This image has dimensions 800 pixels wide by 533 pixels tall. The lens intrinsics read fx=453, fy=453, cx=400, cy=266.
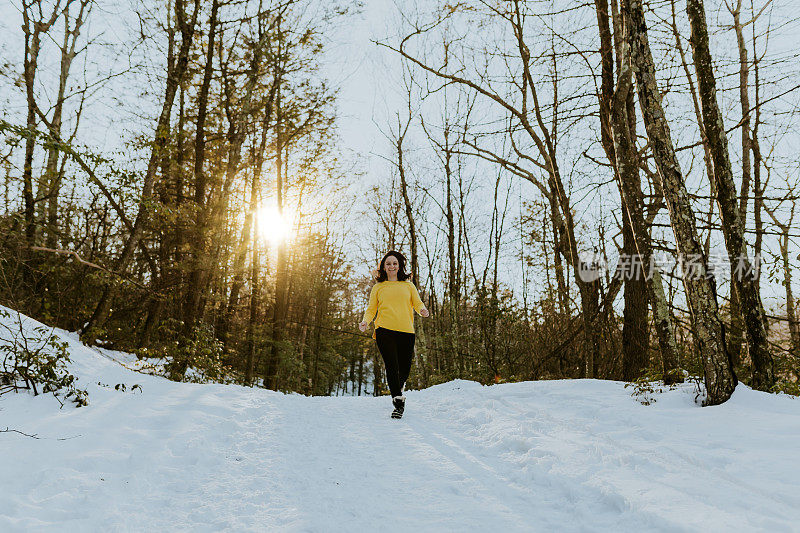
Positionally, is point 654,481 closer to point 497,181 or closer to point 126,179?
point 126,179

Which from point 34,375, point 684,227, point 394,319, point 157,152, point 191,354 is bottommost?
point 34,375

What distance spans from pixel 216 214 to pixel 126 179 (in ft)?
13.6

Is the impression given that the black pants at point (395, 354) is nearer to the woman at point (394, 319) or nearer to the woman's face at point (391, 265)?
the woman at point (394, 319)

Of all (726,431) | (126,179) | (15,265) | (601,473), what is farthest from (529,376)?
(15,265)

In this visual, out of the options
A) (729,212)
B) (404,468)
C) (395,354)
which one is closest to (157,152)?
(395,354)

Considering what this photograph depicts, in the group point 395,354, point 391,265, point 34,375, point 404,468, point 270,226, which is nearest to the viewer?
point 404,468

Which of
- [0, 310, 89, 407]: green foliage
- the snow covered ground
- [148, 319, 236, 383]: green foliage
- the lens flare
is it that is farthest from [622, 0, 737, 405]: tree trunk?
the lens flare

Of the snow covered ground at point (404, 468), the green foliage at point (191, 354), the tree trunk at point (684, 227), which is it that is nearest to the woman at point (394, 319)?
the snow covered ground at point (404, 468)

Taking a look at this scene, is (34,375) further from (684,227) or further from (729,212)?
(729,212)

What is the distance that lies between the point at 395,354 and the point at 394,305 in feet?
2.15

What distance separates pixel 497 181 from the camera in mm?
17109

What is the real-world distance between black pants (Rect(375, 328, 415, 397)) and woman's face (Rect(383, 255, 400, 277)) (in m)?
0.81

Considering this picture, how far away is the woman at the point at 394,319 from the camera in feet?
19.7

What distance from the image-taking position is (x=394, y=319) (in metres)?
6.13
